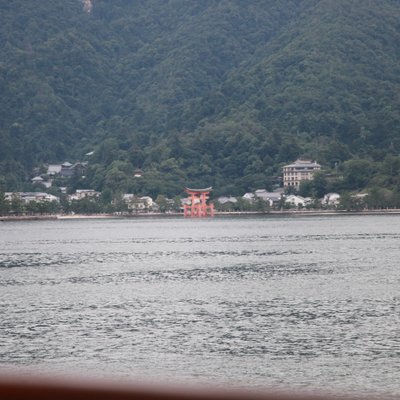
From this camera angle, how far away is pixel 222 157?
5379 inches

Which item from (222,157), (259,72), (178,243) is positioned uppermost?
(259,72)

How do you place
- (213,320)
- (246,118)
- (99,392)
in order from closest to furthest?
1. (99,392)
2. (213,320)
3. (246,118)

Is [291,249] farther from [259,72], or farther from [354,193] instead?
[259,72]

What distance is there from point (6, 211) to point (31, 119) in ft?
238

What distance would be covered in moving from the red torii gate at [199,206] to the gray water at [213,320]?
2923 inches

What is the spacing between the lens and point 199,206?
126 meters

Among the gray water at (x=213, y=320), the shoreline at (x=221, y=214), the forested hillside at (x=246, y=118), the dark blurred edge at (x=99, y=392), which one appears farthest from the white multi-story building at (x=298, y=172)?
the dark blurred edge at (x=99, y=392)

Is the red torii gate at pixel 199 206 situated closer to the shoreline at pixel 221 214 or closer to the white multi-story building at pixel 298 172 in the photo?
the shoreline at pixel 221 214

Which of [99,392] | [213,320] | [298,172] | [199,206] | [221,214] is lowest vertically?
[213,320]

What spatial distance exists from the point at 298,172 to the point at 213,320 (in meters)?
108

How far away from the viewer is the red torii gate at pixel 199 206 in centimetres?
12182

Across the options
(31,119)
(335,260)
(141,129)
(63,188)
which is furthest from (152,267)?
(31,119)

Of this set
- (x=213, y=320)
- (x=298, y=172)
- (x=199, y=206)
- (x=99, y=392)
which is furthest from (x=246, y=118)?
(x=99, y=392)

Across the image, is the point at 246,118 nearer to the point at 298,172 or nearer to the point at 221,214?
the point at 298,172
